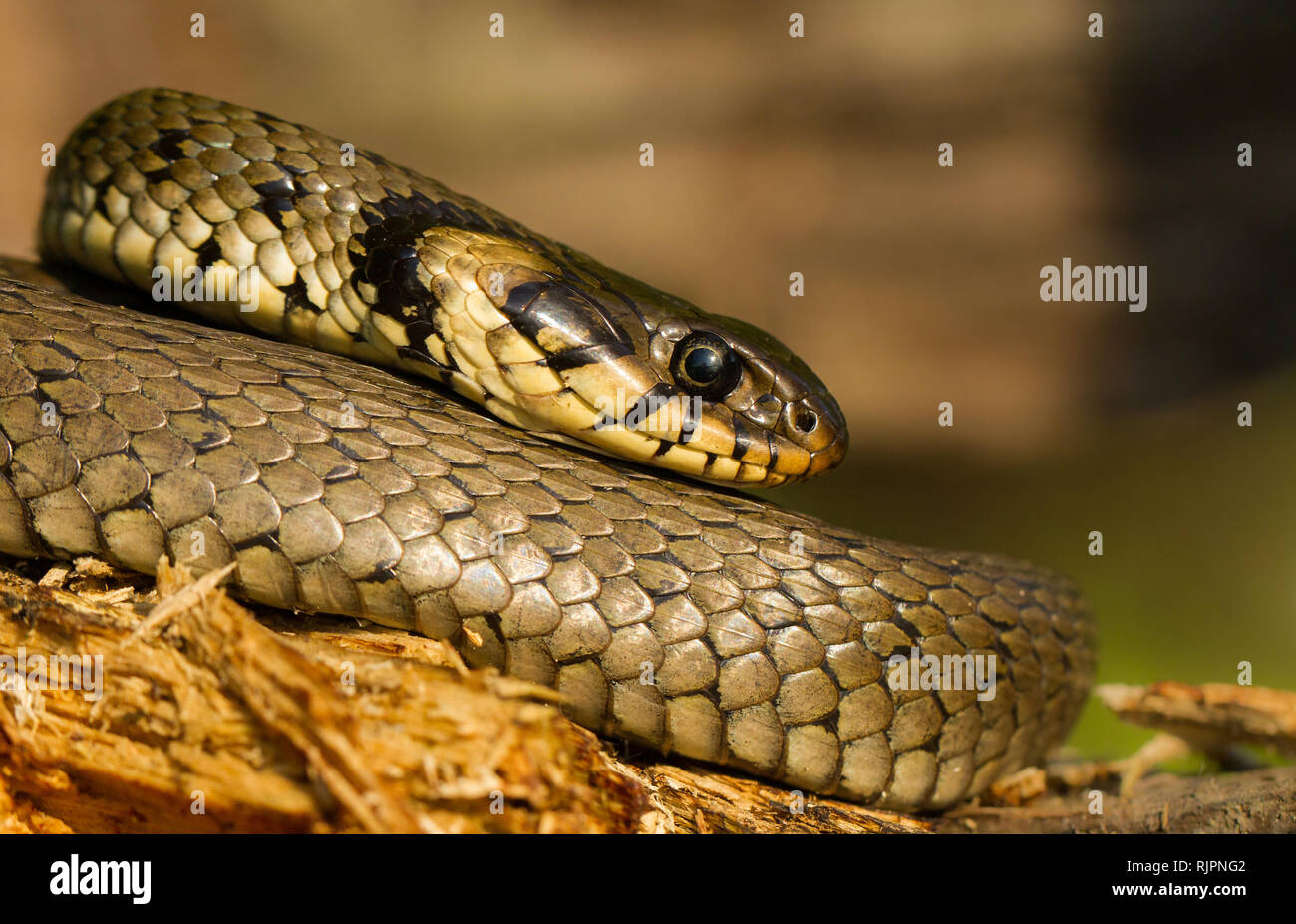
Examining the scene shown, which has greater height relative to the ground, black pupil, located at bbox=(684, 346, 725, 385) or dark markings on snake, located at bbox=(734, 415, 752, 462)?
black pupil, located at bbox=(684, 346, 725, 385)

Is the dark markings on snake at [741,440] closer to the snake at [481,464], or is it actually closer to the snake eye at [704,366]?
the snake at [481,464]

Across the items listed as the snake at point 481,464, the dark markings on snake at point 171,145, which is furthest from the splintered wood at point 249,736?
the dark markings on snake at point 171,145
